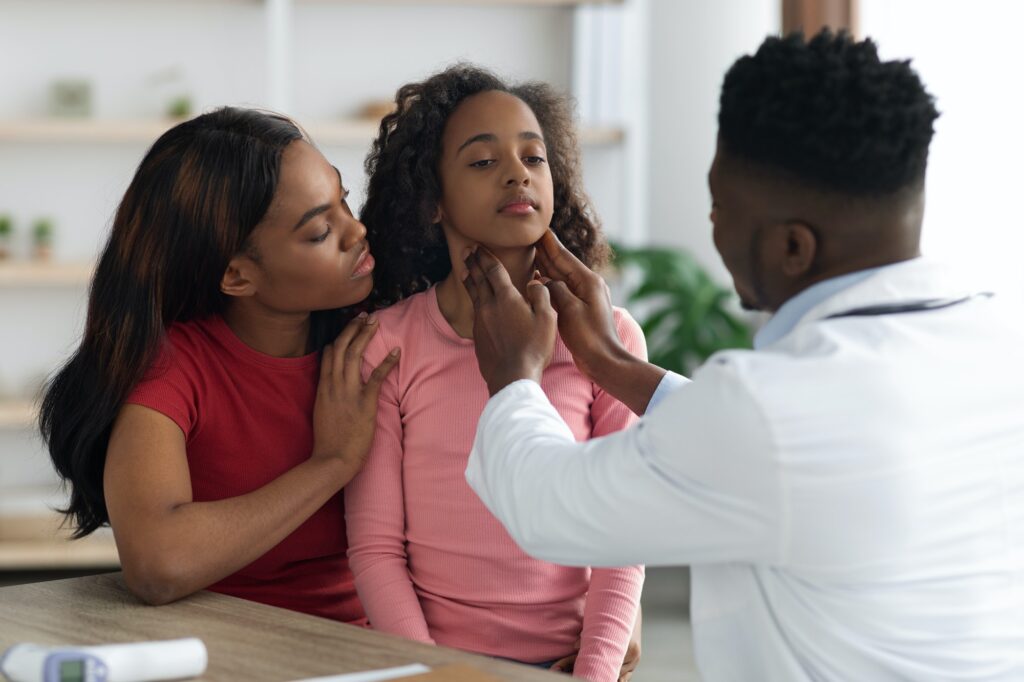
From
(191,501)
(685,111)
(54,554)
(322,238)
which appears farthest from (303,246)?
(685,111)

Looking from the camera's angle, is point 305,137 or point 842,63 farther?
point 305,137

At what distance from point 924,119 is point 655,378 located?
0.51 m

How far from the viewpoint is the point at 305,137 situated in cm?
171

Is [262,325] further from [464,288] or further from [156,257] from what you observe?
[464,288]

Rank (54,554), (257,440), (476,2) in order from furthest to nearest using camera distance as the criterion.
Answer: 1. (476,2)
2. (54,554)
3. (257,440)

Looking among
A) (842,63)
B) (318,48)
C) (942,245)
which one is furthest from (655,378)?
(318,48)

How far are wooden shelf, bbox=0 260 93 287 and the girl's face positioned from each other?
8.89 feet

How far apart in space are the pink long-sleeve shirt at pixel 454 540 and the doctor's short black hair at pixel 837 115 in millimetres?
637

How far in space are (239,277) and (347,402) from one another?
23 cm

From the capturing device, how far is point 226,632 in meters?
1.27

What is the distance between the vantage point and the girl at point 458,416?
1.59m

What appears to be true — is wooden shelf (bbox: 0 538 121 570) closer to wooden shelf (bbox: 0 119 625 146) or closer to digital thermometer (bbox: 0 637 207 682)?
wooden shelf (bbox: 0 119 625 146)

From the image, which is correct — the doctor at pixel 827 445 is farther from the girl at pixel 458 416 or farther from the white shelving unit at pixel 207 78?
the white shelving unit at pixel 207 78

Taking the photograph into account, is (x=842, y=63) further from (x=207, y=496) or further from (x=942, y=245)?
(x=942, y=245)
